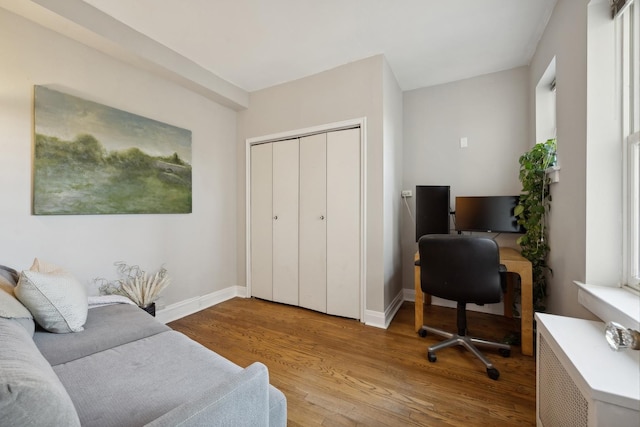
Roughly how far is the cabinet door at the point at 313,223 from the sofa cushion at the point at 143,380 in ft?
5.42

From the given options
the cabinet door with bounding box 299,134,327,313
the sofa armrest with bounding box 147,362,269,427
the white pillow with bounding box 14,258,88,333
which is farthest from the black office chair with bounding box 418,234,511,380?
the white pillow with bounding box 14,258,88,333

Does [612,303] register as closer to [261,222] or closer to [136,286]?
[261,222]

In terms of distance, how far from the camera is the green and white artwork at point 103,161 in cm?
188

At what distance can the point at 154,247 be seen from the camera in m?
2.55

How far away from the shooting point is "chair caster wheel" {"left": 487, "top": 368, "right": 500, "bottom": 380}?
1.71 m

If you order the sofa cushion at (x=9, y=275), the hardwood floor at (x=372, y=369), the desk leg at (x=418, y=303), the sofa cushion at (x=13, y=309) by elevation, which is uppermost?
the sofa cushion at (x=9, y=275)

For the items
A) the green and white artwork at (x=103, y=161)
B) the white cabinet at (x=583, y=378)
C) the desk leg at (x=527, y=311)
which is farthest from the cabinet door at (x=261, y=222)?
the white cabinet at (x=583, y=378)

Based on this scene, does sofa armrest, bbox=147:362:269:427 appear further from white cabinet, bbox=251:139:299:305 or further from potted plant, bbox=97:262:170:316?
white cabinet, bbox=251:139:299:305

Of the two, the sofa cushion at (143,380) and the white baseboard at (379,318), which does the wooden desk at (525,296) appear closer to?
the white baseboard at (379,318)

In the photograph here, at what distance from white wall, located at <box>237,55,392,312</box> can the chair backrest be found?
642 millimetres

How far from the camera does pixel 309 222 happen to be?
2.91 m

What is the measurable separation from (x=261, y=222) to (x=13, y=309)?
222cm

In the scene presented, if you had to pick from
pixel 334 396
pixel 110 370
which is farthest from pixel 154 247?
pixel 334 396

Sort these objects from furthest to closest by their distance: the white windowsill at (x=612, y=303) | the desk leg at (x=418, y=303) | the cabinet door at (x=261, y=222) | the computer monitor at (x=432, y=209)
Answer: the cabinet door at (x=261, y=222) → the computer monitor at (x=432, y=209) → the desk leg at (x=418, y=303) → the white windowsill at (x=612, y=303)
